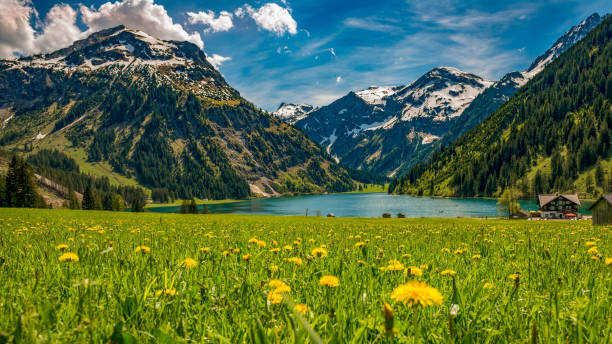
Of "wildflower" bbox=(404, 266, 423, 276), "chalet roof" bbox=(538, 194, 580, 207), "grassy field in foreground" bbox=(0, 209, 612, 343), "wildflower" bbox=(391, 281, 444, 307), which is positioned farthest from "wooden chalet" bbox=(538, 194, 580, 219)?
"wildflower" bbox=(391, 281, 444, 307)

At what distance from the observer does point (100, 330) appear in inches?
66.4

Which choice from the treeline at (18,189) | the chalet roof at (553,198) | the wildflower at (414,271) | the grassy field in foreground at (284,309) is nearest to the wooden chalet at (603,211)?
the grassy field in foreground at (284,309)

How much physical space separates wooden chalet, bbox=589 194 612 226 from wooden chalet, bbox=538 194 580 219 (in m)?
82.1

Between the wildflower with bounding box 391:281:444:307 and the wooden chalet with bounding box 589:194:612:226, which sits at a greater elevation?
Answer: the wildflower with bounding box 391:281:444:307

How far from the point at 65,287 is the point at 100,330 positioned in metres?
1.23

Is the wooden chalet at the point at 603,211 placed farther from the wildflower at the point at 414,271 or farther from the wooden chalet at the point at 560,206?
the wooden chalet at the point at 560,206

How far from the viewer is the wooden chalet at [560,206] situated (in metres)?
89.8

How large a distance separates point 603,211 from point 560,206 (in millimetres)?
92628

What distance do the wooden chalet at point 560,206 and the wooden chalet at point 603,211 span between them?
269 feet

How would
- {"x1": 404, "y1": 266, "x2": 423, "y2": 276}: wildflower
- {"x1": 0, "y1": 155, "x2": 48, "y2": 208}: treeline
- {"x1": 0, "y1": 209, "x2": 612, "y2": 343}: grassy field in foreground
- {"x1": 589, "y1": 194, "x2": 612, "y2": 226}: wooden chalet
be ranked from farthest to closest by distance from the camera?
{"x1": 0, "y1": 155, "x2": 48, "y2": 208}: treeline, {"x1": 589, "y1": 194, "x2": 612, "y2": 226}: wooden chalet, {"x1": 404, "y1": 266, "x2": 423, "y2": 276}: wildflower, {"x1": 0, "y1": 209, "x2": 612, "y2": 343}: grassy field in foreground

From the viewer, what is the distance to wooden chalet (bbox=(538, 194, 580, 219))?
89831 mm

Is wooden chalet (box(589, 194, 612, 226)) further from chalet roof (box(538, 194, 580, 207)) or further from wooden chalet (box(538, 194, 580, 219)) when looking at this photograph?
chalet roof (box(538, 194, 580, 207))

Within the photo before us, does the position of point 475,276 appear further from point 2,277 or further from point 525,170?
point 525,170

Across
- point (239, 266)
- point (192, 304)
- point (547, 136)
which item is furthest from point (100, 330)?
point (547, 136)
